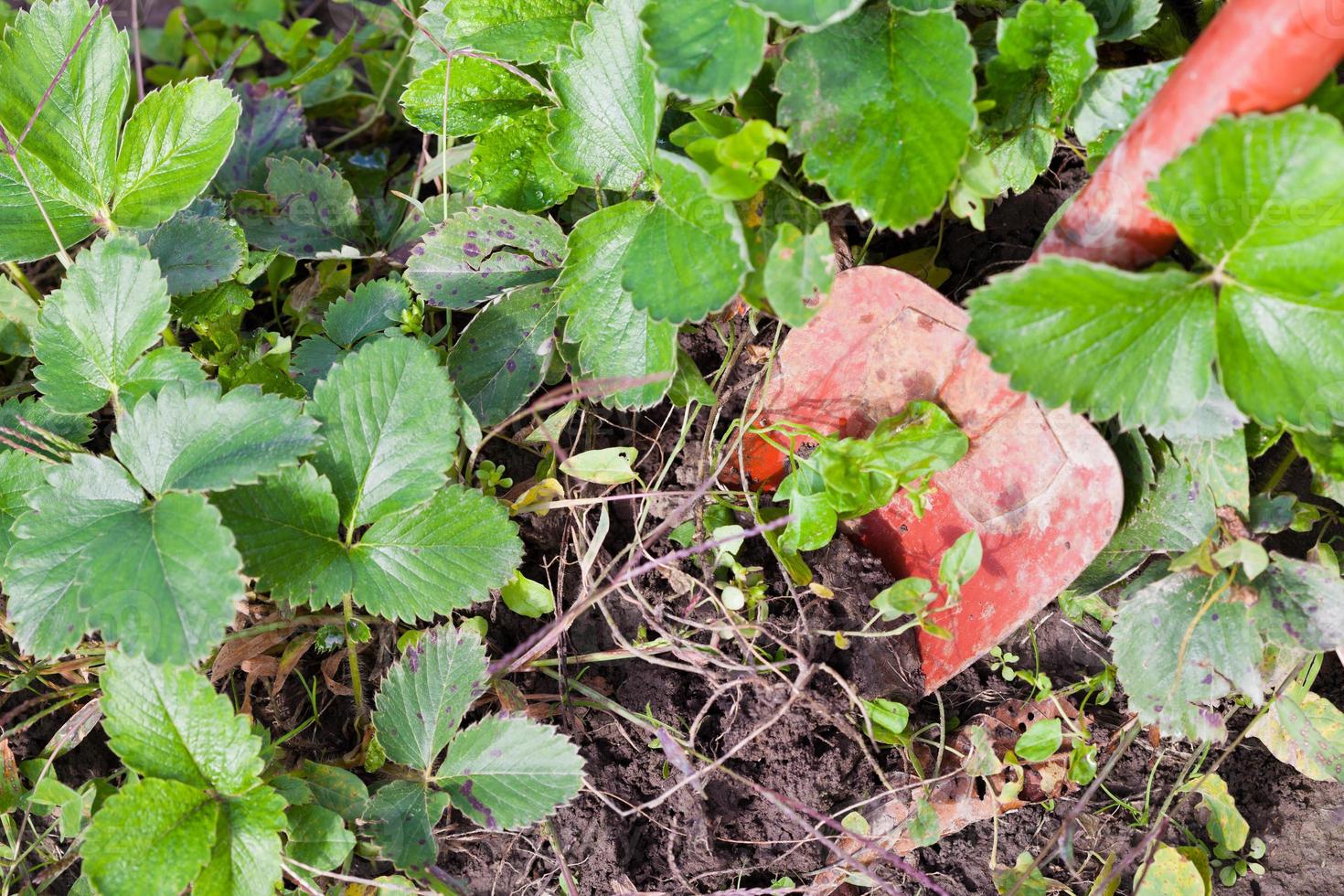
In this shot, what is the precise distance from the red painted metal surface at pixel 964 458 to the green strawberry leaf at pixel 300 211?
85cm

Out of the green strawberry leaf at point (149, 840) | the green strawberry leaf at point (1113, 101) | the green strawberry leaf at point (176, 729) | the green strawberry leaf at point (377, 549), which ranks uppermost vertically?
the green strawberry leaf at point (1113, 101)

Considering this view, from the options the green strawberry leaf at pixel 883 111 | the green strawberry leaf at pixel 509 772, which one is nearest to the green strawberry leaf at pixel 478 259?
the green strawberry leaf at pixel 883 111

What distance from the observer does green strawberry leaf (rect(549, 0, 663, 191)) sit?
1.39 m

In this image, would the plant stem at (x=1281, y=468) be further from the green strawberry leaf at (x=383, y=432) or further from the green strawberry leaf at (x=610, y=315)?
the green strawberry leaf at (x=383, y=432)

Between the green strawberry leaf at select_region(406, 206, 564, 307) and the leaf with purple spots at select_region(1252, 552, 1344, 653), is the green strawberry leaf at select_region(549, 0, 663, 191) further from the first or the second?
the leaf with purple spots at select_region(1252, 552, 1344, 653)

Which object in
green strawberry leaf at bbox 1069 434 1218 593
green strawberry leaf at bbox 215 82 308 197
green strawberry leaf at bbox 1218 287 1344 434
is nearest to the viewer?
green strawberry leaf at bbox 1218 287 1344 434

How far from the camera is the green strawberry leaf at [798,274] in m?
1.29

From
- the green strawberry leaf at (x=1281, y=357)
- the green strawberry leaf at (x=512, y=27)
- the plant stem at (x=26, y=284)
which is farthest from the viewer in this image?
the plant stem at (x=26, y=284)

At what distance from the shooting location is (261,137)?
1884 mm

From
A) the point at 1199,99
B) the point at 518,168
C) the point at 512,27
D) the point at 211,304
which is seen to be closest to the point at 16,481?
the point at 211,304

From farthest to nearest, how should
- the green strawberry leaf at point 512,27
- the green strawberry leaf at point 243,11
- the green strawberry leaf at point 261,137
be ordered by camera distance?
1. the green strawberry leaf at point 243,11
2. the green strawberry leaf at point 261,137
3. the green strawberry leaf at point 512,27

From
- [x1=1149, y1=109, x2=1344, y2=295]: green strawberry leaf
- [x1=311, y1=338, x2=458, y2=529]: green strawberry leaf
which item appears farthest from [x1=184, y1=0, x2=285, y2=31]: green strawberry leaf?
[x1=1149, y1=109, x2=1344, y2=295]: green strawberry leaf

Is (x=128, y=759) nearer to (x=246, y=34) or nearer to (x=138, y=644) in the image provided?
(x=138, y=644)

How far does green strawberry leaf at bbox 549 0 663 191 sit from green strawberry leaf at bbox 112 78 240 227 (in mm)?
543
